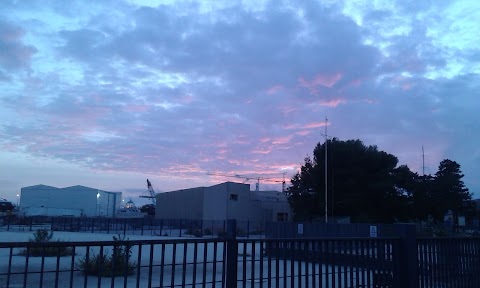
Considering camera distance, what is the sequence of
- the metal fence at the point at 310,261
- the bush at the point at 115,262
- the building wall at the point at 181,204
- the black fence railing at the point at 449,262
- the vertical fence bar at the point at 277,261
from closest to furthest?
1. the bush at the point at 115,262
2. the metal fence at the point at 310,261
3. the vertical fence bar at the point at 277,261
4. the black fence railing at the point at 449,262
5. the building wall at the point at 181,204

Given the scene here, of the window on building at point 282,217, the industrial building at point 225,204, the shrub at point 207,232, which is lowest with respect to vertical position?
the shrub at point 207,232

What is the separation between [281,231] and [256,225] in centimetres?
3959

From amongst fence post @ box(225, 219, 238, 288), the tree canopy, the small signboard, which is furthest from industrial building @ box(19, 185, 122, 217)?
fence post @ box(225, 219, 238, 288)

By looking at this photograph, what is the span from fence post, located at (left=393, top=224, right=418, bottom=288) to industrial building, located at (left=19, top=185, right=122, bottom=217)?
97634mm

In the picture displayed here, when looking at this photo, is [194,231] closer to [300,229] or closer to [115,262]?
[300,229]

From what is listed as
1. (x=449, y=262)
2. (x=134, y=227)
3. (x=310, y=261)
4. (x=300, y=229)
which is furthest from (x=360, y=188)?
(x=310, y=261)

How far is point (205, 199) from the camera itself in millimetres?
74562

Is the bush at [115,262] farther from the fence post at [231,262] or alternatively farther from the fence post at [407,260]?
the fence post at [407,260]

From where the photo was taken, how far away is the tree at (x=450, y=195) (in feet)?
220

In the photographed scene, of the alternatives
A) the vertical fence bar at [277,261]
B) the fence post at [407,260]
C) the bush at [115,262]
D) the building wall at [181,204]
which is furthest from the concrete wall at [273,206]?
the vertical fence bar at [277,261]

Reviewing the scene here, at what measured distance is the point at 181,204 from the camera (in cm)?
8269

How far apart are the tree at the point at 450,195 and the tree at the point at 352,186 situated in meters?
6.91

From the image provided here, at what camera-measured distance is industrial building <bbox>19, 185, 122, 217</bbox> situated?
10206 centimetres

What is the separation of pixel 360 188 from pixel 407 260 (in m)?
54.2
